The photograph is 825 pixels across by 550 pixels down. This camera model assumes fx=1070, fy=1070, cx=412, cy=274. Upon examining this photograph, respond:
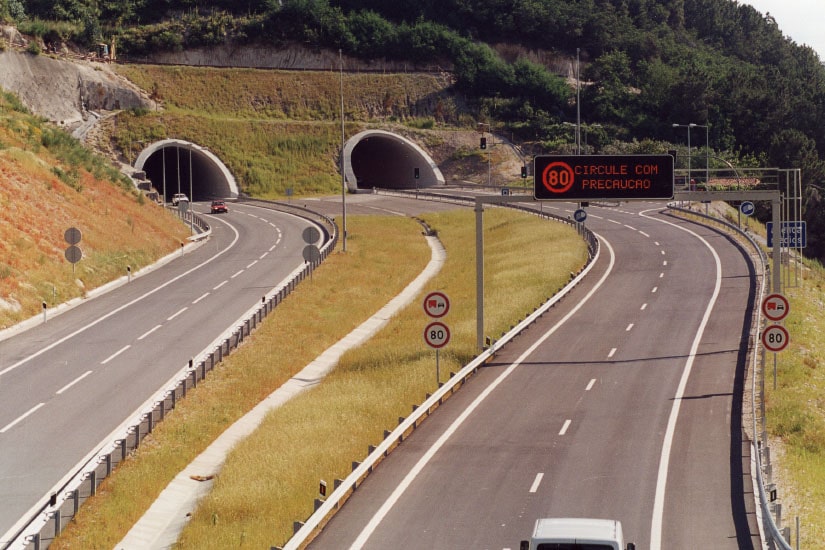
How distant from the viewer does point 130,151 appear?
102812 mm

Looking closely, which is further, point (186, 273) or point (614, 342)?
point (186, 273)

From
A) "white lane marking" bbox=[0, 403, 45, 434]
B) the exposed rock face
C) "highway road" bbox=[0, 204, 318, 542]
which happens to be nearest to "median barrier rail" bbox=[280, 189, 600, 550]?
"highway road" bbox=[0, 204, 318, 542]

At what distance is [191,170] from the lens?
110125 millimetres

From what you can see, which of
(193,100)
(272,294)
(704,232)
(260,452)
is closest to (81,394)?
(260,452)

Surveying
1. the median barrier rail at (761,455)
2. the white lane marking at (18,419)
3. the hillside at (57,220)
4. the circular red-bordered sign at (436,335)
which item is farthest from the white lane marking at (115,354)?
the median barrier rail at (761,455)

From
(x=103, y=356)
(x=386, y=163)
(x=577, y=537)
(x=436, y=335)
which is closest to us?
(x=577, y=537)

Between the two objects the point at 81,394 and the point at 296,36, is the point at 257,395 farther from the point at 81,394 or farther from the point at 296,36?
the point at 296,36

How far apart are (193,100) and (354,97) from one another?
64.4 feet

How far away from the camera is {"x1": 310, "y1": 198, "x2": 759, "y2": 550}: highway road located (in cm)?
1856

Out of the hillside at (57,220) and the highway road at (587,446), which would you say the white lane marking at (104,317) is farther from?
the highway road at (587,446)

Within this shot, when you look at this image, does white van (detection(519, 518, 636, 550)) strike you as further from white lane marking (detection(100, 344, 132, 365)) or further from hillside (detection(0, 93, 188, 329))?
hillside (detection(0, 93, 188, 329))

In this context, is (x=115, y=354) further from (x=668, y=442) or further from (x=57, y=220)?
(x=668, y=442)

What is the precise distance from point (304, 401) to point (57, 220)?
1108 inches

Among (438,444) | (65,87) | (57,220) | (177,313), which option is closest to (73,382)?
(177,313)
